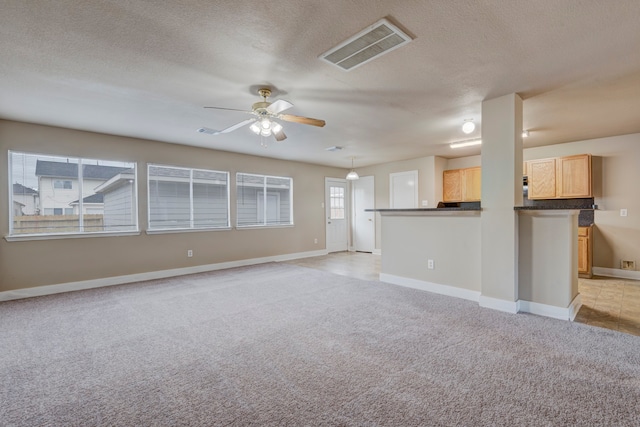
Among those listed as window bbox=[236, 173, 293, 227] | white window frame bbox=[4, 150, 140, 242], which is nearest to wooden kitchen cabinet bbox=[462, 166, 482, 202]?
window bbox=[236, 173, 293, 227]

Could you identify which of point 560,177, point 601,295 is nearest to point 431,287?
point 601,295

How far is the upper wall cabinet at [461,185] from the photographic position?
637cm

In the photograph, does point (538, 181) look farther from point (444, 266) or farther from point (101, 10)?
point (101, 10)

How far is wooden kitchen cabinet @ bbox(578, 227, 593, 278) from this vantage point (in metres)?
4.93

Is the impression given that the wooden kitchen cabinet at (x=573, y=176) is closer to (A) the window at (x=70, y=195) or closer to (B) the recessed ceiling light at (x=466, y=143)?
(B) the recessed ceiling light at (x=466, y=143)

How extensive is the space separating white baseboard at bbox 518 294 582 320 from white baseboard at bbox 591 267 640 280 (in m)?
2.52

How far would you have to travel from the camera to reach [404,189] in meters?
7.38

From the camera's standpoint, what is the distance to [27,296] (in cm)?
411

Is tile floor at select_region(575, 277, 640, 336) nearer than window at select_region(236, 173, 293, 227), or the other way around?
tile floor at select_region(575, 277, 640, 336)

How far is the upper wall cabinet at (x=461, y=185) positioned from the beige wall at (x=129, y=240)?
11.3 feet

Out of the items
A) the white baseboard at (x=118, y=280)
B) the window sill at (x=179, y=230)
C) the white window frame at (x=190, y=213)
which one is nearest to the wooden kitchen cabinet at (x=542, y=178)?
the white baseboard at (x=118, y=280)

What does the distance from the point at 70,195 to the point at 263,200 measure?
11.1 ft

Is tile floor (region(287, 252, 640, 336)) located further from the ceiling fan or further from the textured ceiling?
the ceiling fan

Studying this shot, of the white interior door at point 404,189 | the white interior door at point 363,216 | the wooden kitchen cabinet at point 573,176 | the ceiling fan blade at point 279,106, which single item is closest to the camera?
the ceiling fan blade at point 279,106
